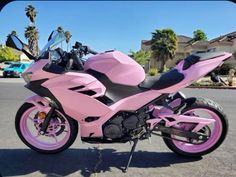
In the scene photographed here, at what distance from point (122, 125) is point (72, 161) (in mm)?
723

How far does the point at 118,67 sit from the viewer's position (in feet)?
11.6

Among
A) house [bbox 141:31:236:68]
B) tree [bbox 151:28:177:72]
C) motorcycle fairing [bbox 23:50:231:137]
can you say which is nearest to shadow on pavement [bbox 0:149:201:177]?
motorcycle fairing [bbox 23:50:231:137]

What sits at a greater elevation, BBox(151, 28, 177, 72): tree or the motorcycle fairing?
BBox(151, 28, 177, 72): tree

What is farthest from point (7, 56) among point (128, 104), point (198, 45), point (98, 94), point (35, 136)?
point (128, 104)

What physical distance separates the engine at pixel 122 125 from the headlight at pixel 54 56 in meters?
0.96

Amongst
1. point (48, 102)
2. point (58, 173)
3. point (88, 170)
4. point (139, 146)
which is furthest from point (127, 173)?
point (48, 102)

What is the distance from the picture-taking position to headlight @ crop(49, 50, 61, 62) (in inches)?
144

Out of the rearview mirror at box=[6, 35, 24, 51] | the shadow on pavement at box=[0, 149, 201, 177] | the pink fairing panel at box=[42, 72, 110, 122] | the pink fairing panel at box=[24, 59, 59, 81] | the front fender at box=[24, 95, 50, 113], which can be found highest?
the rearview mirror at box=[6, 35, 24, 51]

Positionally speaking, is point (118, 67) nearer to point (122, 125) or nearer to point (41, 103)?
point (122, 125)

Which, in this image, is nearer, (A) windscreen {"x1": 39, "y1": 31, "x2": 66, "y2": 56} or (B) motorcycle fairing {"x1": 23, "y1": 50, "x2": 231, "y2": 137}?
(B) motorcycle fairing {"x1": 23, "y1": 50, "x2": 231, "y2": 137}

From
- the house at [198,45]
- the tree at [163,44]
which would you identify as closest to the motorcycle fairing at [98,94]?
the house at [198,45]

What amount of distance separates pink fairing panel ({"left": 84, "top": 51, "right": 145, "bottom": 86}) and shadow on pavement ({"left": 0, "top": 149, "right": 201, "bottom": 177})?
93 centimetres

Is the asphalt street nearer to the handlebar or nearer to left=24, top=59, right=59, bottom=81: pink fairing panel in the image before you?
left=24, top=59, right=59, bottom=81: pink fairing panel

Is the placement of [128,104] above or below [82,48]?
below
